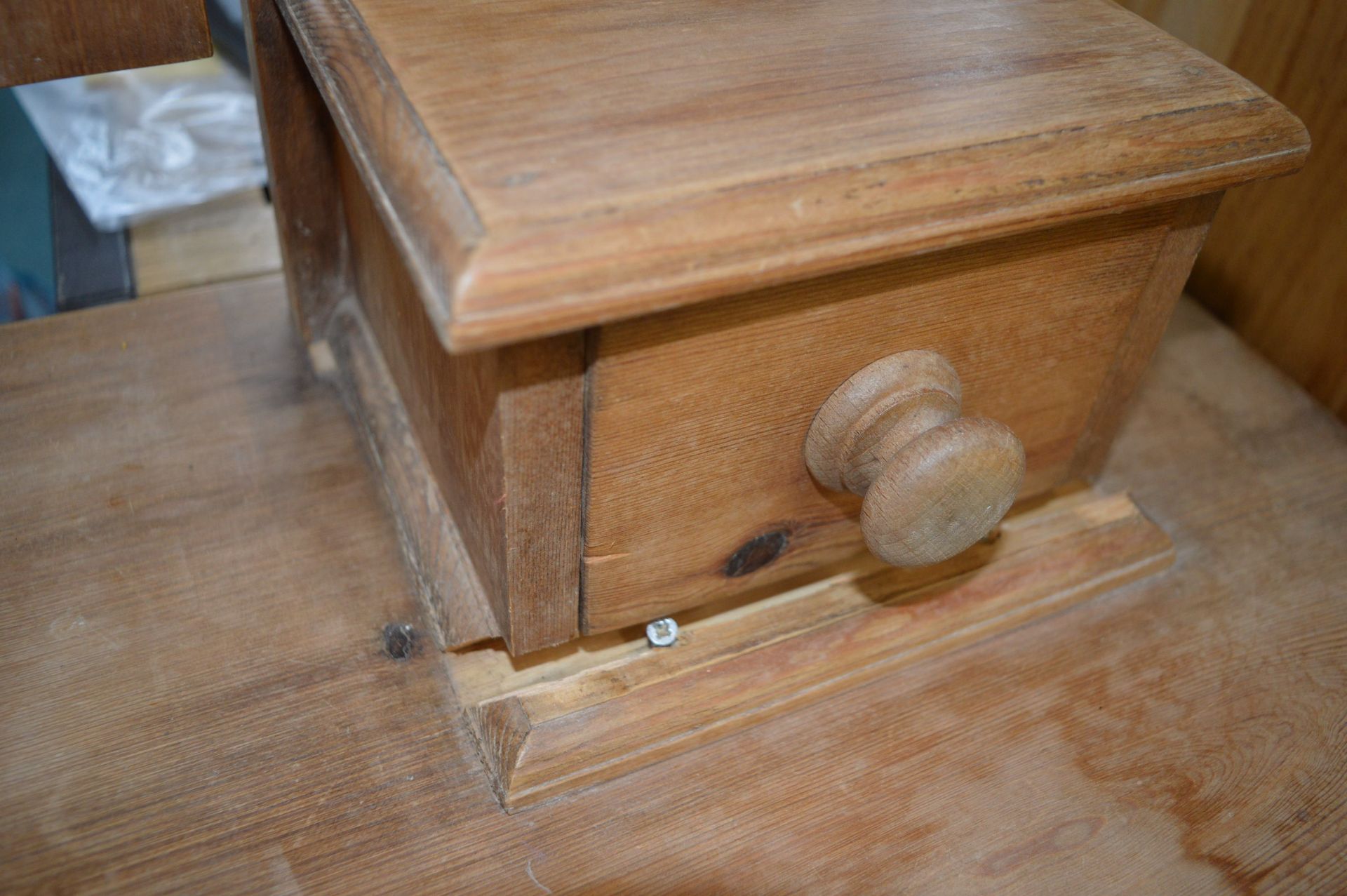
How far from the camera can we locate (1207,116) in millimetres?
549

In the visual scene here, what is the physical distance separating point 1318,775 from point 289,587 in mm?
Answer: 599

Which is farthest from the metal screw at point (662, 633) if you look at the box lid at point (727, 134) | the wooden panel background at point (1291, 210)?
the wooden panel background at point (1291, 210)

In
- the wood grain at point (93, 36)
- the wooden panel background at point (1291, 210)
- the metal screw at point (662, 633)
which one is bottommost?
the metal screw at point (662, 633)

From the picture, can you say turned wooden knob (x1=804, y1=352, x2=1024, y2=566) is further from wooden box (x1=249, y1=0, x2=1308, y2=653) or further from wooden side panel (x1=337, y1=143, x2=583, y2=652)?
wooden side panel (x1=337, y1=143, x2=583, y2=652)

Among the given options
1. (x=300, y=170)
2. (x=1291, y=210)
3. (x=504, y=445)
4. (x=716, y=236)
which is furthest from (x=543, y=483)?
(x=1291, y=210)

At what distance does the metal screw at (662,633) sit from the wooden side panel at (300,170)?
0.36m

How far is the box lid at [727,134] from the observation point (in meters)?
0.44

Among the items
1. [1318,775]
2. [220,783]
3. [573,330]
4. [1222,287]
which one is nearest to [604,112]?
[573,330]

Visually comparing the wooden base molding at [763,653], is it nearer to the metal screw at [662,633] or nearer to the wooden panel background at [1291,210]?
the metal screw at [662,633]

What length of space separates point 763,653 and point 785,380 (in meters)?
0.17

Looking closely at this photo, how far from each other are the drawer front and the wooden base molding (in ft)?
0.10

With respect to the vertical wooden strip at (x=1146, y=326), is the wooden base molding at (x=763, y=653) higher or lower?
lower

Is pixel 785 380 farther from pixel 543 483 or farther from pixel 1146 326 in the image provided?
pixel 1146 326

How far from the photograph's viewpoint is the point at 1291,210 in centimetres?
85
